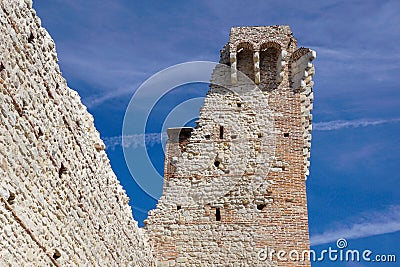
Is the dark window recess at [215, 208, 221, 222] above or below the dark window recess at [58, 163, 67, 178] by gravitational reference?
above

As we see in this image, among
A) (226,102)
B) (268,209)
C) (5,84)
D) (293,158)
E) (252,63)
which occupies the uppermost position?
(252,63)

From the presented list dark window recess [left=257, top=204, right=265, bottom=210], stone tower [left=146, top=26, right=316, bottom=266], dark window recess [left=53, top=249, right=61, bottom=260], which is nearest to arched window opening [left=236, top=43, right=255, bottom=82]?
stone tower [left=146, top=26, right=316, bottom=266]

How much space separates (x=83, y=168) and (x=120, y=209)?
59.6 inches

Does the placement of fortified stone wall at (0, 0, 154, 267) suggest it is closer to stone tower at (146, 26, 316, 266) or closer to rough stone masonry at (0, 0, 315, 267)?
rough stone masonry at (0, 0, 315, 267)

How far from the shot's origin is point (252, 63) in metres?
12.7

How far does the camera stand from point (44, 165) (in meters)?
6.21

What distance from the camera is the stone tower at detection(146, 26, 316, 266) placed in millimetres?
10977

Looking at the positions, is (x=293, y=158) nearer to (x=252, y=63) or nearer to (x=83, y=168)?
(x=252, y=63)

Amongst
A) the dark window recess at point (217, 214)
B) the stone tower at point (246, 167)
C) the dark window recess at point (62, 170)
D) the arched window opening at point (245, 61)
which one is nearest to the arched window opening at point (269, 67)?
the stone tower at point (246, 167)

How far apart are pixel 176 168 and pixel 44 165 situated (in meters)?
5.79

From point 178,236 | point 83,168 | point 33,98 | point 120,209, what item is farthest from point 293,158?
point 33,98

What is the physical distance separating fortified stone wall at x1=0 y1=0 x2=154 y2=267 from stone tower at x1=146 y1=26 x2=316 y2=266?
3.10 meters

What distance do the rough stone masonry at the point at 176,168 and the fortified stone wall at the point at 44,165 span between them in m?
0.01

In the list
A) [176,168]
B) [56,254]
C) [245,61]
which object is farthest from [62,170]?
[245,61]
